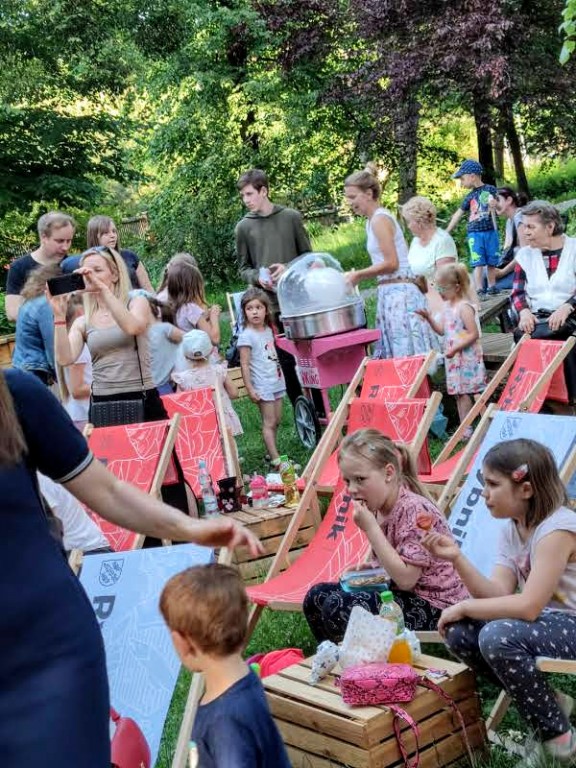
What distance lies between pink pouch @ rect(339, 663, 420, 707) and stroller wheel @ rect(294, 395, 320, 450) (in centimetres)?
450

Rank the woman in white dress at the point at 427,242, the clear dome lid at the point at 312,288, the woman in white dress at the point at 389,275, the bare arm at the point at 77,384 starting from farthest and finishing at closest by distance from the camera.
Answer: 1. the woman in white dress at the point at 427,242
2. the clear dome lid at the point at 312,288
3. the woman in white dress at the point at 389,275
4. the bare arm at the point at 77,384

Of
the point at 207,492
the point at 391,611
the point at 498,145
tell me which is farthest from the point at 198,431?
the point at 498,145

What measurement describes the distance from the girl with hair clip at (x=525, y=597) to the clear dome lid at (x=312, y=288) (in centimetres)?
372

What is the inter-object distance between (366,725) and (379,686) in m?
0.14

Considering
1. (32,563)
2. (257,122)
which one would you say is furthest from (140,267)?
(257,122)

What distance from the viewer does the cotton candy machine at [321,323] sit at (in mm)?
7117

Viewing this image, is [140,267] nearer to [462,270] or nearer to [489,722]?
[462,270]

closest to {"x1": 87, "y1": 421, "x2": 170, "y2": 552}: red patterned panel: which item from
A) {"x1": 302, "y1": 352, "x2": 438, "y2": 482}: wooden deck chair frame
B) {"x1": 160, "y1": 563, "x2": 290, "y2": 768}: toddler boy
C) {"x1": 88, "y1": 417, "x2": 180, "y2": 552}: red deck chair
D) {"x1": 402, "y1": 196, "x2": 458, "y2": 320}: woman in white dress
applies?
{"x1": 88, "y1": 417, "x2": 180, "y2": 552}: red deck chair

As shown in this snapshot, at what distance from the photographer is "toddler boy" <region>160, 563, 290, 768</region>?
2436 millimetres

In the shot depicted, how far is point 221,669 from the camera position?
250 centimetres

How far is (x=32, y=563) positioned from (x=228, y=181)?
14690mm

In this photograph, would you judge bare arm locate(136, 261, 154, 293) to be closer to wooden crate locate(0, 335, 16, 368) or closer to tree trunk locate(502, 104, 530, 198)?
wooden crate locate(0, 335, 16, 368)

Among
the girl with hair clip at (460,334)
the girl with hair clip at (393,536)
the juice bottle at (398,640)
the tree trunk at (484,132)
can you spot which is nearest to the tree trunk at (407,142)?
the tree trunk at (484,132)

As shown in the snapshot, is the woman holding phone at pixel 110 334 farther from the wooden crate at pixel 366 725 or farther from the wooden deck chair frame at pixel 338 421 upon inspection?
the wooden crate at pixel 366 725
